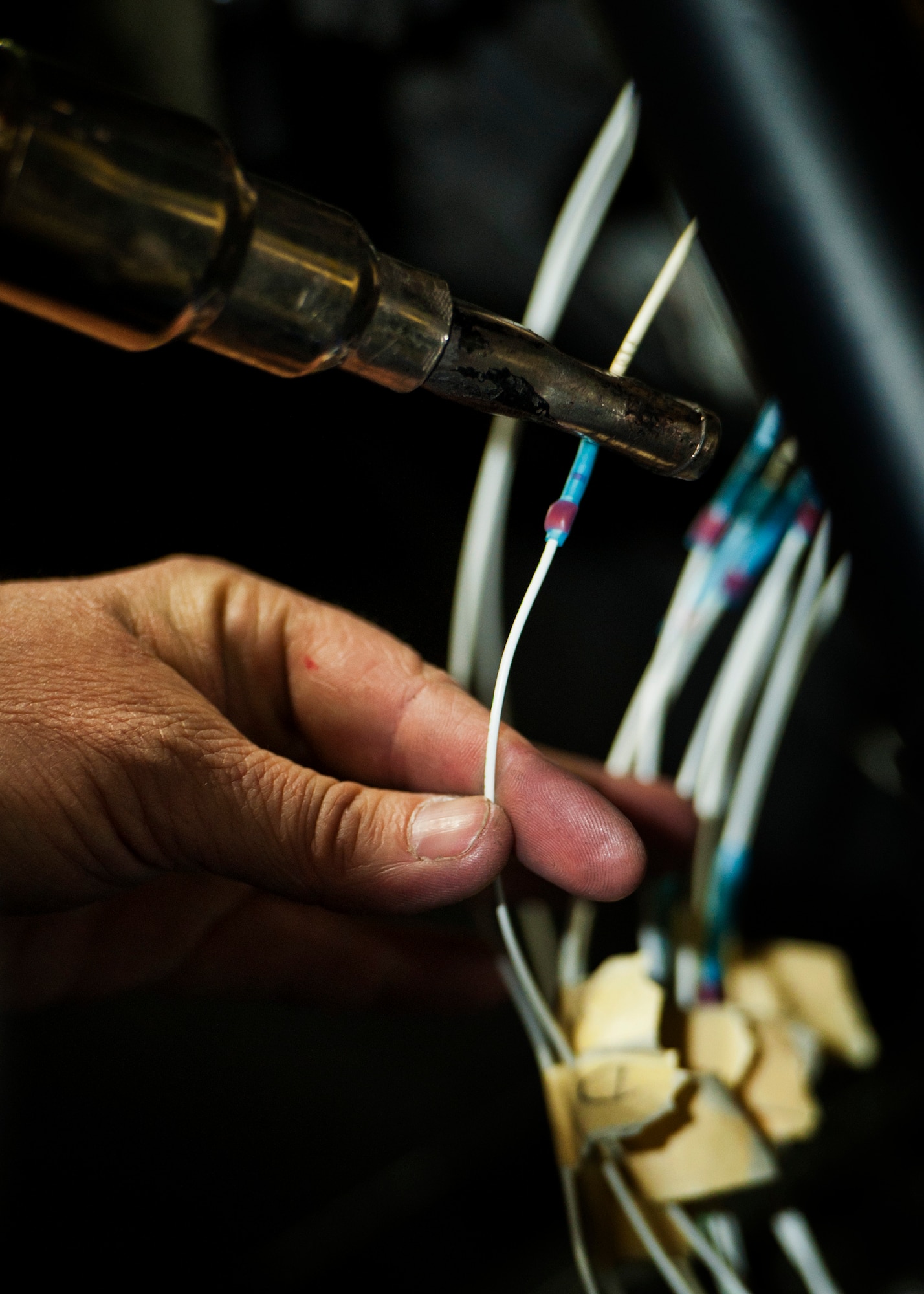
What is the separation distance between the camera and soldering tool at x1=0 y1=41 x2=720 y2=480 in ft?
0.78

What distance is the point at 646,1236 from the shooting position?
45 cm

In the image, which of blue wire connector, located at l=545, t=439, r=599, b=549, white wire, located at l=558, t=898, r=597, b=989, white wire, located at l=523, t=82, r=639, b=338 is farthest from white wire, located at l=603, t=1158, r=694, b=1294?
white wire, located at l=523, t=82, r=639, b=338

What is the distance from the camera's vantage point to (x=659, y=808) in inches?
26.3

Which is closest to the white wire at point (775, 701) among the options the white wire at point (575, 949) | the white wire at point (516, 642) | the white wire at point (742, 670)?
the white wire at point (742, 670)

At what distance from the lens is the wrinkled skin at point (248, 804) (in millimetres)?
437

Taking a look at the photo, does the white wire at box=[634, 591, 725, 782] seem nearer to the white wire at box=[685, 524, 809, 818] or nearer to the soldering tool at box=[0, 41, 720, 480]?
the white wire at box=[685, 524, 809, 818]

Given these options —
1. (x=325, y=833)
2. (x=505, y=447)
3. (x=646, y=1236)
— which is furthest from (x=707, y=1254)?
(x=505, y=447)

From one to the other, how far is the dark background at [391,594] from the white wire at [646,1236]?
160 mm

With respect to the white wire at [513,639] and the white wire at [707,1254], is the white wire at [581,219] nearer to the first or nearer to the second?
the white wire at [513,639]

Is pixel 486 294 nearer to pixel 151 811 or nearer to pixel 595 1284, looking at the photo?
pixel 151 811

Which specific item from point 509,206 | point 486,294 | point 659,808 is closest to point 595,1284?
point 659,808

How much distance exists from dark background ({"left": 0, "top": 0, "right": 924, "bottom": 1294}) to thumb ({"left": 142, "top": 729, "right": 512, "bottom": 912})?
0.25 meters

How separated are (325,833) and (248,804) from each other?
0.04 m

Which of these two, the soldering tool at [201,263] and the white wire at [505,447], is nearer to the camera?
the soldering tool at [201,263]
